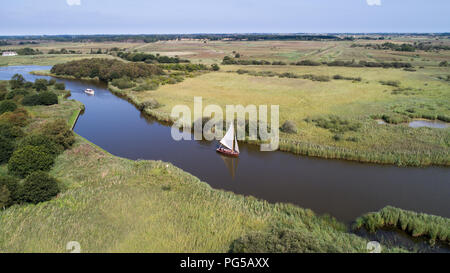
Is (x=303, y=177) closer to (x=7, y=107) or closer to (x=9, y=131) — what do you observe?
(x=9, y=131)

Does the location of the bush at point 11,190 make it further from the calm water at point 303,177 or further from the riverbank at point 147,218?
the calm water at point 303,177

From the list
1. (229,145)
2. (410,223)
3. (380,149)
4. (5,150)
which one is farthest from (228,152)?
(5,150)

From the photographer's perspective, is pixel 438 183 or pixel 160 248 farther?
pixel 438 183

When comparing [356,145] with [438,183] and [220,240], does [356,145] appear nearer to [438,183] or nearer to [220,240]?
[438,183]

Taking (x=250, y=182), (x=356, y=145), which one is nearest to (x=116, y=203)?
(x=250, y=182)

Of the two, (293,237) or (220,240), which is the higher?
(293,237)

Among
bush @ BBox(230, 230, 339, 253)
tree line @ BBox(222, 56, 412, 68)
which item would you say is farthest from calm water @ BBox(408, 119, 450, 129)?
tree line @ BBox(222, 56, 412, 68)
